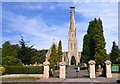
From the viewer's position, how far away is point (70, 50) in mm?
96625

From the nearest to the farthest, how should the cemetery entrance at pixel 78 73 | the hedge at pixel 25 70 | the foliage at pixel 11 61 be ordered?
1. the cemetery entrance at pixel 78 73
2. the hedge at pixel 25 70
3. the foliage at pixel 11 61

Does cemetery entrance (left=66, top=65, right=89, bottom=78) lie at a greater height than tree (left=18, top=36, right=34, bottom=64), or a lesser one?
lesser

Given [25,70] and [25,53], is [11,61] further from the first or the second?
[25,70]

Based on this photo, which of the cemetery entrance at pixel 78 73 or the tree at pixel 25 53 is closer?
the cemetery entrance at pixel 78 73

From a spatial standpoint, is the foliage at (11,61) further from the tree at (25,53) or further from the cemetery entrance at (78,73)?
the cemetery entrance at (78,73)

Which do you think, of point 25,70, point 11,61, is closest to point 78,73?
point 25,70

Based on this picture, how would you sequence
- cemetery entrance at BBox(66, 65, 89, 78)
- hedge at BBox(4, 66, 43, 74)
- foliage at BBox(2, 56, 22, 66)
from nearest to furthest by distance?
cemetery entrance at BBox(66, 65, 89, 78) < hedge at BBox(4, 66, 43, 74) < foliage at BBox(2, 56, 22, 66)

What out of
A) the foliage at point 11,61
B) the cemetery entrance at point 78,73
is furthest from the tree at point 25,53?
the cemetery entrance at point 78,73

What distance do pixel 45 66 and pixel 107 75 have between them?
6934 millimetres

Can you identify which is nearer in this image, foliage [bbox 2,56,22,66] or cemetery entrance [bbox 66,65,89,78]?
cemetery entrance [bbox 66,65,89,78]

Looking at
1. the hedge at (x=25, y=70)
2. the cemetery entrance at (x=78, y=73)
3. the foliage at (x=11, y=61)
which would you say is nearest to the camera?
the cemetery entrance at (x=78, y=73)

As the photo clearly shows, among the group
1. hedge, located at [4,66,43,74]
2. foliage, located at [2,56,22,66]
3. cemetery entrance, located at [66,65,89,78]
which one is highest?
foliage, located at [2,56,22,66]

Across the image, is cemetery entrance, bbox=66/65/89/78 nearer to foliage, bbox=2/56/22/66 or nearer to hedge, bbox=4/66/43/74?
hedge, bbox=4/66/43/74

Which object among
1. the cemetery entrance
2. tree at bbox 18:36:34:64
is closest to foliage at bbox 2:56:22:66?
tree at bbox 18:36:34:64
